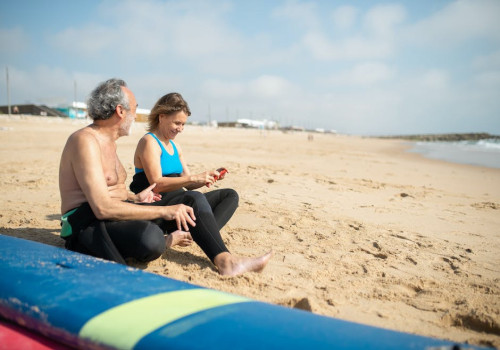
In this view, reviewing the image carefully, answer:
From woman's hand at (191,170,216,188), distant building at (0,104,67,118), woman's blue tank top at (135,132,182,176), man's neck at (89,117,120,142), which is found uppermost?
distant building at (0,104,67,118)

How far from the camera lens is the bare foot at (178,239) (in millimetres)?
2844

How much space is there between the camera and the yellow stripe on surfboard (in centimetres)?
133

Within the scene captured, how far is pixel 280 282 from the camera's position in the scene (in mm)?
2447

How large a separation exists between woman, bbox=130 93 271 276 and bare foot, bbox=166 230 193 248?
15cm

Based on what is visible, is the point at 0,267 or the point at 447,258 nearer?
the point at 0,267

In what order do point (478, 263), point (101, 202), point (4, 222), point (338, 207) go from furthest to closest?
point (338, 207) → point (4, 222) → point (478, 263) → point (101, 202)

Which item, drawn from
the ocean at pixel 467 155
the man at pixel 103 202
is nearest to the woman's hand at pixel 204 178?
the man at pixel 103 202

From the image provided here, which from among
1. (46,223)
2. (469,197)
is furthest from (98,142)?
(469,197)

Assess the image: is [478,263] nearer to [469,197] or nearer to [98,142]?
[98,142]

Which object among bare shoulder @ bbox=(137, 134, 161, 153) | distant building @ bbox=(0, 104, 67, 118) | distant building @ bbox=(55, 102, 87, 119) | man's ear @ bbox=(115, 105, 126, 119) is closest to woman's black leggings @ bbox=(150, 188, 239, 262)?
bare shoulder @ bbox=(137, 134, 161, 153)

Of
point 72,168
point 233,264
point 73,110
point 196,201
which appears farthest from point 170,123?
Answer: point 73,110

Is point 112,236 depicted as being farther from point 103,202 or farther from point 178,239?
point 178,239

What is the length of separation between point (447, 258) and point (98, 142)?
294 centimetres

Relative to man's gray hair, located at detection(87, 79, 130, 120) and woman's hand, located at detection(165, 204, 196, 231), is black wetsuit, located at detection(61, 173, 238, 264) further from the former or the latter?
man's gray hair, located at detection(87, 79, 130, 120)
